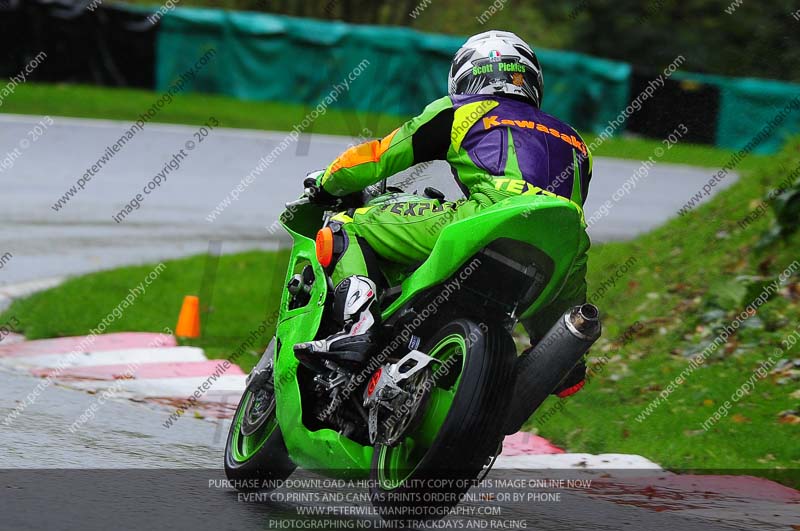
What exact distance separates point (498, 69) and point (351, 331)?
120 centimetres

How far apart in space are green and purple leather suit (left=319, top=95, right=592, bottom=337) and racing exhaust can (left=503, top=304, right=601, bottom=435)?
0.46m

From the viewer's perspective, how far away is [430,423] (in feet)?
15.3

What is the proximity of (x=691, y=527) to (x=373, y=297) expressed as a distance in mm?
1665

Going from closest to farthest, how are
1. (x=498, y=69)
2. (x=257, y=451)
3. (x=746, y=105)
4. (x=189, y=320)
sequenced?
(x=498, y=69) < (x=257, y=451) < (x=189, y=320) < (x=746, y=105)

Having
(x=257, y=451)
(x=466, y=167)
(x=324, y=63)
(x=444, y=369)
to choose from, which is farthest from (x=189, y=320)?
(x=324, y=63)

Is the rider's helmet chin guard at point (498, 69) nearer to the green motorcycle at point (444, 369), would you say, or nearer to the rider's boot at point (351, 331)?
the green motorcycle at point (444, 369)

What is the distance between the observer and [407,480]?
4.60m

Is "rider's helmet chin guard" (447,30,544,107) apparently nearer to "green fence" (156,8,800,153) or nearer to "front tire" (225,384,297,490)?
"front tire" (225,384,297,490)

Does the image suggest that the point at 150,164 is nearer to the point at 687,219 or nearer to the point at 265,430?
the point at 687,219

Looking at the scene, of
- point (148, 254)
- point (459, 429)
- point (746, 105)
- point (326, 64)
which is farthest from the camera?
point (326, 64)

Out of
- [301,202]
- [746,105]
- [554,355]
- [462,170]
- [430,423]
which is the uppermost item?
[462,170]

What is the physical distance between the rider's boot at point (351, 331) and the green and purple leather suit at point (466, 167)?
10 centimetres

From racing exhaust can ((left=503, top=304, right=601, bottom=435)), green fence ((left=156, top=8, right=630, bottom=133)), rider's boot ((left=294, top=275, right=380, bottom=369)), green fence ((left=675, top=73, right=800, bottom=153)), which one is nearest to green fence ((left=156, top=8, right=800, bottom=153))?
green fence ((left=156, top=8, right=630, bottom=133))

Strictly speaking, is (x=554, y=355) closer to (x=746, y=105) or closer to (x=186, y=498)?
(x=186, y=498)
